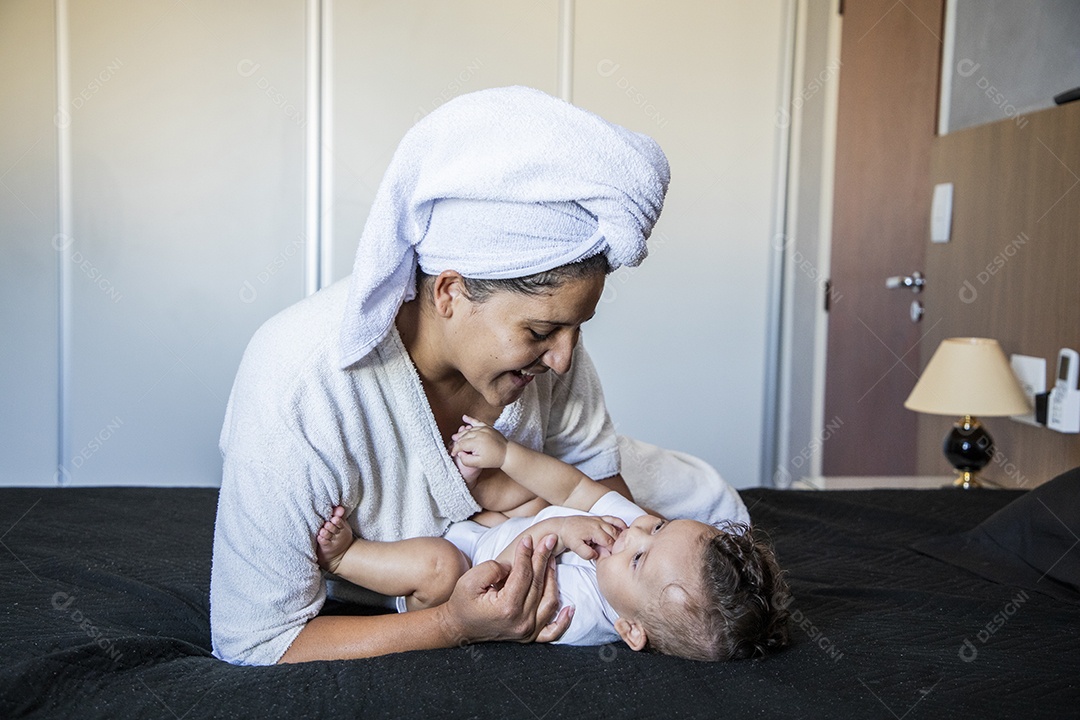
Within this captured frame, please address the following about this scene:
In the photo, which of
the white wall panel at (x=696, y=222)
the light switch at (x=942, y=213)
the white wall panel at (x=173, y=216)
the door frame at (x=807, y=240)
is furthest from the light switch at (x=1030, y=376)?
the white wall panel at (x=173, y=216)

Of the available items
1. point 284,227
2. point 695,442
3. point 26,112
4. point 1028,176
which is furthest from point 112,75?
point 1028,176

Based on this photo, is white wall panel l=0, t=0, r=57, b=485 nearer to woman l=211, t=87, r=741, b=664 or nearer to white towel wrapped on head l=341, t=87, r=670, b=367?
woman l=211, t=87, r=741, b=664

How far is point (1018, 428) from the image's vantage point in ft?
8.90

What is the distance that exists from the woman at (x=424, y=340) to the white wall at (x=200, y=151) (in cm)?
228

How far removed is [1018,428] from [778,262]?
1.40 m

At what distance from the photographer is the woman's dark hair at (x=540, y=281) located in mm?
1245

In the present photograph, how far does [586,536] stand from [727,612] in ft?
0.86

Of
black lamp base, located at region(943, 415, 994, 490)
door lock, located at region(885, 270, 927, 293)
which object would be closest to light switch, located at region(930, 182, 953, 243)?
door lock, located at region(885, 270, 927, 293)

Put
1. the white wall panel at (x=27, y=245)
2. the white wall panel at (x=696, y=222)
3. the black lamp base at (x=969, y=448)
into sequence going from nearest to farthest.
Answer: the black lamp base at (x=969, y=448) < the white wall panel at (x=27, y=245) < the white wall panel at (x=696, y=222)

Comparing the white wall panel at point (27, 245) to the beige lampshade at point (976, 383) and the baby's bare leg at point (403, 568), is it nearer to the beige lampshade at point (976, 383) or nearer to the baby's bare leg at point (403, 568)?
the baby's bare leg at point (403, 568)

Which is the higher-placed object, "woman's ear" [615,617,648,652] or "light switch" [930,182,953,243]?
"light switch" [930,182,953,243]

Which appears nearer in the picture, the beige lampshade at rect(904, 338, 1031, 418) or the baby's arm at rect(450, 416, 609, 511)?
the baby's arm at rect(450, 416, 609, 511)

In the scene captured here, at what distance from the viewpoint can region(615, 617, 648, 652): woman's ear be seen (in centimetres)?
135

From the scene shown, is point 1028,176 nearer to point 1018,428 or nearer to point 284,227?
point 1018,428
